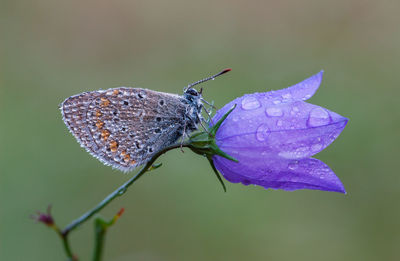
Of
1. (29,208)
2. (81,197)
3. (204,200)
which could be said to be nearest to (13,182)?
(29,208)

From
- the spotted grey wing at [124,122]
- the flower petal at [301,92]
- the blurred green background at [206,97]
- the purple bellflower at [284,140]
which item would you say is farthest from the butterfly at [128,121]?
the blurred green background at [206,97]

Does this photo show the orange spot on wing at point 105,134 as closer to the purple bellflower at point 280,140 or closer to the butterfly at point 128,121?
the butterfly at point 128,121

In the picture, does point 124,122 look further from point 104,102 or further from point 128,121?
point 104,102

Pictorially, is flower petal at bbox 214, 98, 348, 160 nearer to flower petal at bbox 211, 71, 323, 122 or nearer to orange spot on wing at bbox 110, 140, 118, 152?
flower petal at bbox 211, 71, 323, 122

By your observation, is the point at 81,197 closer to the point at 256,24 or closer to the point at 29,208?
the point at 29,208

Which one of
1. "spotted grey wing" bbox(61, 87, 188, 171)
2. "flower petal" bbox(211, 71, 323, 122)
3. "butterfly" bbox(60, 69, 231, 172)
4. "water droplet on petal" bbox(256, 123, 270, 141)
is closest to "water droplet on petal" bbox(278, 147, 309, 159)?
"water droplet on petal" bbox(256, 123, 270, 141)

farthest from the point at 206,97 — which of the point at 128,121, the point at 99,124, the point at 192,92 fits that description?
the point at 99,124
